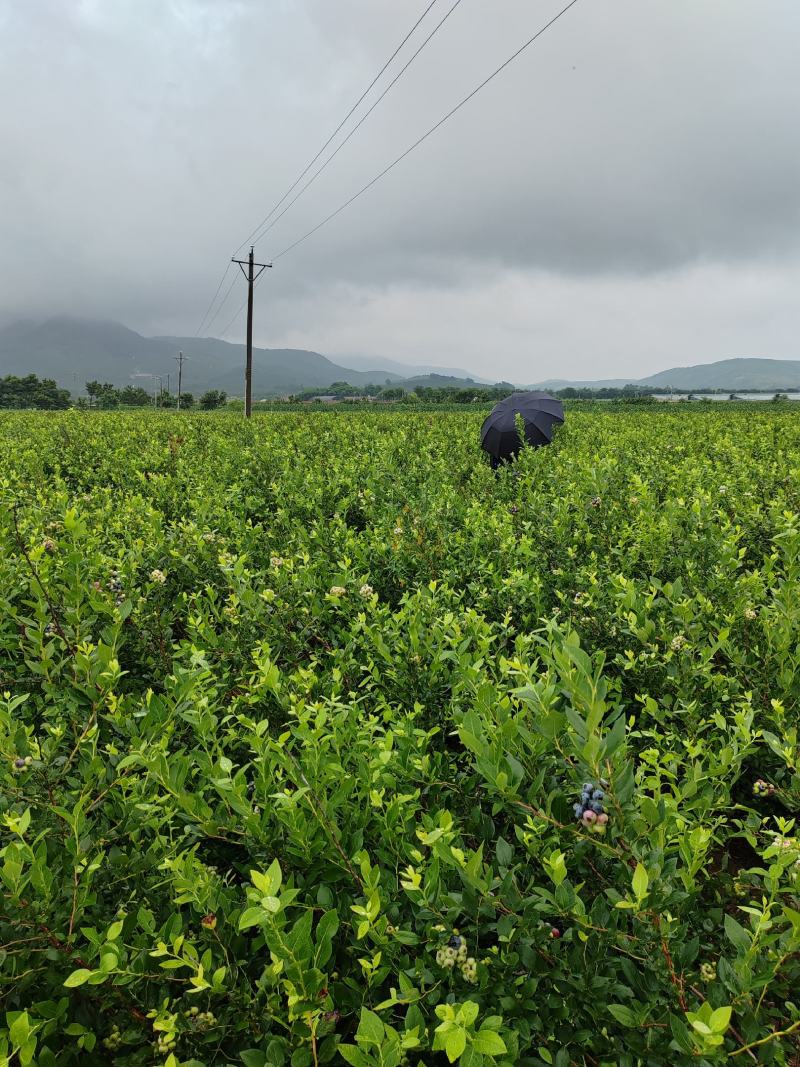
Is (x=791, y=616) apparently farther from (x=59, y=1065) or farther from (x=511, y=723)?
(x=59, y=1065)

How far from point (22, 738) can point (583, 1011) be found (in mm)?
1782

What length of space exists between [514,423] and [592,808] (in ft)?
29.0

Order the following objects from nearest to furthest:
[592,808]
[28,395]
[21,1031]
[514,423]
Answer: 1. [21,1031]
2. [592,808]
3. [514,423]
4. [28,395]

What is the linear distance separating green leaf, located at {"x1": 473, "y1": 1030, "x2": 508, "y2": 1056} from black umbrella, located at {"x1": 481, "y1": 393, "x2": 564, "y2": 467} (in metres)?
8.43

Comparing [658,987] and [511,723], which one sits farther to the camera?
[511,723]

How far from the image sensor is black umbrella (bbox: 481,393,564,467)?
954cm

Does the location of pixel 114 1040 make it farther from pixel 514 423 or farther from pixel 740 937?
pixel 514 423

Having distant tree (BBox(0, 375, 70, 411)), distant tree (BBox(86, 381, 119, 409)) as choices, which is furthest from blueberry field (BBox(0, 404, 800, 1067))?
distant tree (BBox(0, 375, 70, 411))

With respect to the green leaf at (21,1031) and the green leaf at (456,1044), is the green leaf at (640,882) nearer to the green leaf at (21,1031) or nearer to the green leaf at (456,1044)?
the green leaf at (456,1044)

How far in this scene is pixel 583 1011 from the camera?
4.33 ft

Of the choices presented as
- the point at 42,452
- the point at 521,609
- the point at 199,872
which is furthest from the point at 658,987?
the point at 42,452

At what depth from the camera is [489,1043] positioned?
0.99 metres

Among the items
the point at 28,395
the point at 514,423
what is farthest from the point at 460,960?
the point at 28,395

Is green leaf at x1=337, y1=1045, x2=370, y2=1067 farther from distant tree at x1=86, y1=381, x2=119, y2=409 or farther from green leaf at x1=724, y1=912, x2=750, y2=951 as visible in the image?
distant tree at x1=86, y1=381, x2=119, y2=409
